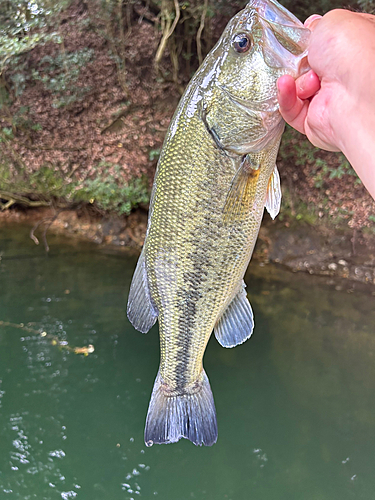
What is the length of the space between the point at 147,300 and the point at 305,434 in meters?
2.47

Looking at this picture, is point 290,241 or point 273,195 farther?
point 290,241

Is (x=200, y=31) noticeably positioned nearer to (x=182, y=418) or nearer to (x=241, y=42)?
(x=241, y=42)

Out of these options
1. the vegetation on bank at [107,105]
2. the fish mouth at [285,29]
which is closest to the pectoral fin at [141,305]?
the fish mouth at [285,29]

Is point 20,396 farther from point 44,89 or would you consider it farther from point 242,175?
point 44,89

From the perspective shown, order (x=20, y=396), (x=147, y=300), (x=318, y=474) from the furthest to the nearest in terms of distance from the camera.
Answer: (x=20, y=396)
(x=318, y=474)
(x=147, y=300)

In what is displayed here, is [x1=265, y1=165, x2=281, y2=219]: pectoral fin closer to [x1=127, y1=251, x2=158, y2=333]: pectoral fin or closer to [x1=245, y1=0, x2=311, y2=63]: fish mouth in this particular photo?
[x1=245, y1=0, x2=311, y2=63]: fish mouth

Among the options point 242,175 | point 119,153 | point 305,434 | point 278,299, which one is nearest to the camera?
point 242,175

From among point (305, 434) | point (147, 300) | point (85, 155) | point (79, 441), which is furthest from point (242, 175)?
point (85, 155)

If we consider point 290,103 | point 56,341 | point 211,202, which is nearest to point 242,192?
point 211,202

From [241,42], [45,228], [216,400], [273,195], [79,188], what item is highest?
[241,42]

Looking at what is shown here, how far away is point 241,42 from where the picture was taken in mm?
1258

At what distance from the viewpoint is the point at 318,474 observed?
291 cm

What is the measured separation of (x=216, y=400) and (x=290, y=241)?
2908 mm

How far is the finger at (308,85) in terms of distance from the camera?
124 centimetres
